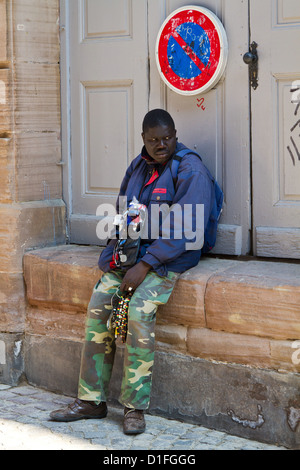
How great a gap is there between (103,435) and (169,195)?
1.34 m

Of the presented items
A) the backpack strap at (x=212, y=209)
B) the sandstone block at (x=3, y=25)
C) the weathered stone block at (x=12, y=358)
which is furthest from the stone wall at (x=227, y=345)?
the sandstone block at (x=3, y=25)

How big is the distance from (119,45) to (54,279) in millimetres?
1579

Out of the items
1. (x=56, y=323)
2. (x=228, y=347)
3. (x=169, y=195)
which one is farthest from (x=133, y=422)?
(x=169, y=195)

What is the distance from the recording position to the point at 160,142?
4109 mm

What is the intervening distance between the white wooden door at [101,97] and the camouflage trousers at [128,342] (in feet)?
3.29

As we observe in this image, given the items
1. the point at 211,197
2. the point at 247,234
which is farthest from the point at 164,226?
the point at 247,234

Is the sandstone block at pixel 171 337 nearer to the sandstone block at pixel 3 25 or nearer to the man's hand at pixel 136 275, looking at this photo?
the man's hand at pixel 136 275

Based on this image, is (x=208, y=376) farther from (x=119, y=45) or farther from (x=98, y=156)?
(x=119, y=45)

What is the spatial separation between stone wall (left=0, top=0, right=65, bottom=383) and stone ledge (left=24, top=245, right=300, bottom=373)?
379mm

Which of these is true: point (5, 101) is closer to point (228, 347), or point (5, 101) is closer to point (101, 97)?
point (101, 97)

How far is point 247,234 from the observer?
4496mm

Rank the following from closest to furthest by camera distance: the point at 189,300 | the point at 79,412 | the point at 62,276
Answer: the point at 189,300 → the point at 79,412 → the point at 62,276

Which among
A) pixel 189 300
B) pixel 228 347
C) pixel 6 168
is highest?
pixel 6 168

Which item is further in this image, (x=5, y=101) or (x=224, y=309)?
(x=5, y=101)
